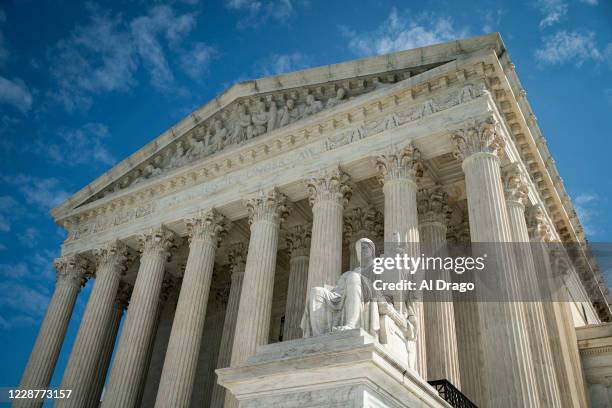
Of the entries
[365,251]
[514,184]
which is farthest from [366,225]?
[365,251]

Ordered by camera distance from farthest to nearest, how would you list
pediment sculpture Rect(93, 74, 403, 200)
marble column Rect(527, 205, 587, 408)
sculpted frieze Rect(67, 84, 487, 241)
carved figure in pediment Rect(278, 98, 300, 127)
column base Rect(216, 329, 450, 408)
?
carved figure in pediment Rect(278, 98, 300, 127) < pediment sculpture Rect(93, 74, 403, 200) < sculpted frieze Rect(67, 84, 487, 241) < marble column Rect(527, 205, 587, 408) < column base Rect(216, 329, 450, 408)

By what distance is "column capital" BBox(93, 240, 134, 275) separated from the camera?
2766cm

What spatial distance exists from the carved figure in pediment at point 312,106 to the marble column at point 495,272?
6.70 meters

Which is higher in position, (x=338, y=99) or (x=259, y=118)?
(x=259, y=118)

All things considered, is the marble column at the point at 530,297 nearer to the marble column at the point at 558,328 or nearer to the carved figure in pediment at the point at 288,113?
the marble column at the point at 558,328

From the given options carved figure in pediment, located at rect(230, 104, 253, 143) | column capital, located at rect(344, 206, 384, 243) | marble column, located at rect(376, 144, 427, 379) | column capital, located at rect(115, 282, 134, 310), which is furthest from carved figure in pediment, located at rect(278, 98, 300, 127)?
column capital, located at rect(115, 282, 134, 310)

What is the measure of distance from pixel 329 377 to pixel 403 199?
1244cm

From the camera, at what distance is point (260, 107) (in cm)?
2686

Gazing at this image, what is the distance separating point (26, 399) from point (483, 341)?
20984 mm

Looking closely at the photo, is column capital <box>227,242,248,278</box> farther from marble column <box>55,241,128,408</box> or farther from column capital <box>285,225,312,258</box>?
marble column <box>55,241,128,408</box>

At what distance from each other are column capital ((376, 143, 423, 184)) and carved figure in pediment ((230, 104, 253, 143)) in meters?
7.82

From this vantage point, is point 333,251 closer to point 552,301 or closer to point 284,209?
point 284,209

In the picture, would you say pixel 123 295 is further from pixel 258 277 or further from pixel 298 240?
pixel 258 277

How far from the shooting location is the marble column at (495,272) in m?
14.8
